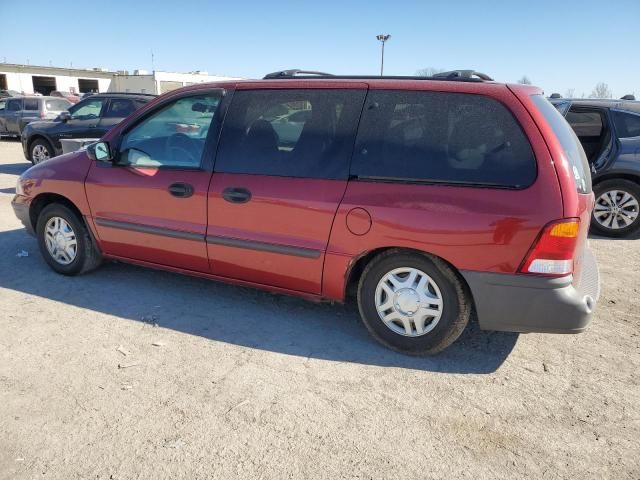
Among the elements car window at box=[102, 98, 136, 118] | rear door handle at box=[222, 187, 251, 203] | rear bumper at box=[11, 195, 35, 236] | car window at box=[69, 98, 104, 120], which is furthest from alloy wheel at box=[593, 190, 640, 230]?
car window at box=[69, 98, 104, 120]

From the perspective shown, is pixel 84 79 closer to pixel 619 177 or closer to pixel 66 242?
pixel 66 242

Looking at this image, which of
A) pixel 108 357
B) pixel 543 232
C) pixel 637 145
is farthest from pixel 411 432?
pixel 637 145

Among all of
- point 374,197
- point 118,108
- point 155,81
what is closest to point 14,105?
point 118,108

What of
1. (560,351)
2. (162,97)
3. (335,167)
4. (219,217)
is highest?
(162,97)

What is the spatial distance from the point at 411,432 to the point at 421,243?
1.10 m

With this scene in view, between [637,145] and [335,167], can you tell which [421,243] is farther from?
[637,145]

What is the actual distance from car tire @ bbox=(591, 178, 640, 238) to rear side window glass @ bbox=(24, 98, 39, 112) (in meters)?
16.7

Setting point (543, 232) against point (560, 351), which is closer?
point (543, 232)

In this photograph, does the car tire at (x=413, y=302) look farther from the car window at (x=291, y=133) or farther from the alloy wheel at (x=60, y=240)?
the alloy wheel at (x=60, y=240)

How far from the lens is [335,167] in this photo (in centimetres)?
327

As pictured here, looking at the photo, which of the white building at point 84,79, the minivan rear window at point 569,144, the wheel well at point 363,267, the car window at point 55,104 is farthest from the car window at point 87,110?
the white building at point 84,79

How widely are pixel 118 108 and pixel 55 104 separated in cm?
689

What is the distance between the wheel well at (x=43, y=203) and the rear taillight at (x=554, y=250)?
3793 mm

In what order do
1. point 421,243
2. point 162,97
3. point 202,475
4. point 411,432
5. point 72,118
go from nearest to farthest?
point 202,475
point 411,432
point 421,243
point 162,97
point 72,118
